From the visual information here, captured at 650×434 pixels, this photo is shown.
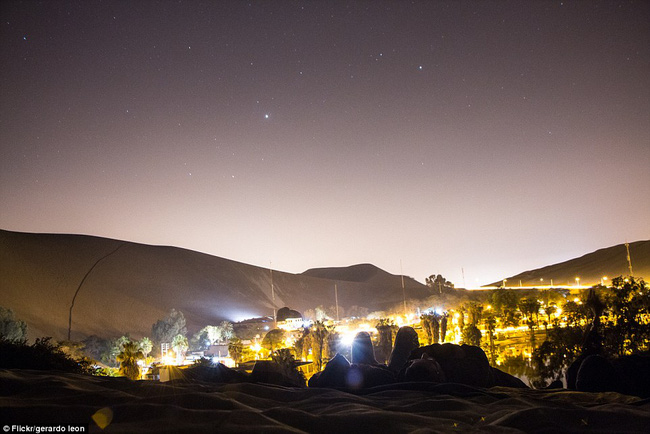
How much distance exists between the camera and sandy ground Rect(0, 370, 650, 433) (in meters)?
4.42

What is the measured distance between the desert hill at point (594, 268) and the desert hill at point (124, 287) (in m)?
47.5

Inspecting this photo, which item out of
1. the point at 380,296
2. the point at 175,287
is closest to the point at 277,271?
the point at 380,296

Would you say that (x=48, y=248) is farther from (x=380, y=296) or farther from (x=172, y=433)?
(x=172, y=433)

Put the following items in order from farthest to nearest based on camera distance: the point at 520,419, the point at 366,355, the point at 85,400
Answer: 1. the point at 366,355
2. the point at 85,400
3. the point at 520,419

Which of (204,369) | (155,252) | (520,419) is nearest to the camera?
(520,419)

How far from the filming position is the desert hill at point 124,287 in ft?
272

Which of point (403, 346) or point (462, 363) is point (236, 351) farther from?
point (462, 363)

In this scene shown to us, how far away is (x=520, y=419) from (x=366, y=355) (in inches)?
618

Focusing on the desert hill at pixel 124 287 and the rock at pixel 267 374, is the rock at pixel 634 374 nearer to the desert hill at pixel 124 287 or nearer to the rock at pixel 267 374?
the rock at pixel 267 374

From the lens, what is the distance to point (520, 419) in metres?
4.87

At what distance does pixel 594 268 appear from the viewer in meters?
162

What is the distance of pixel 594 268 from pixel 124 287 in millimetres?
162824

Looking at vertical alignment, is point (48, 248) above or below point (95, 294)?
above

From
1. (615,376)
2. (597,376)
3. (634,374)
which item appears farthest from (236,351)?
(634,374)
